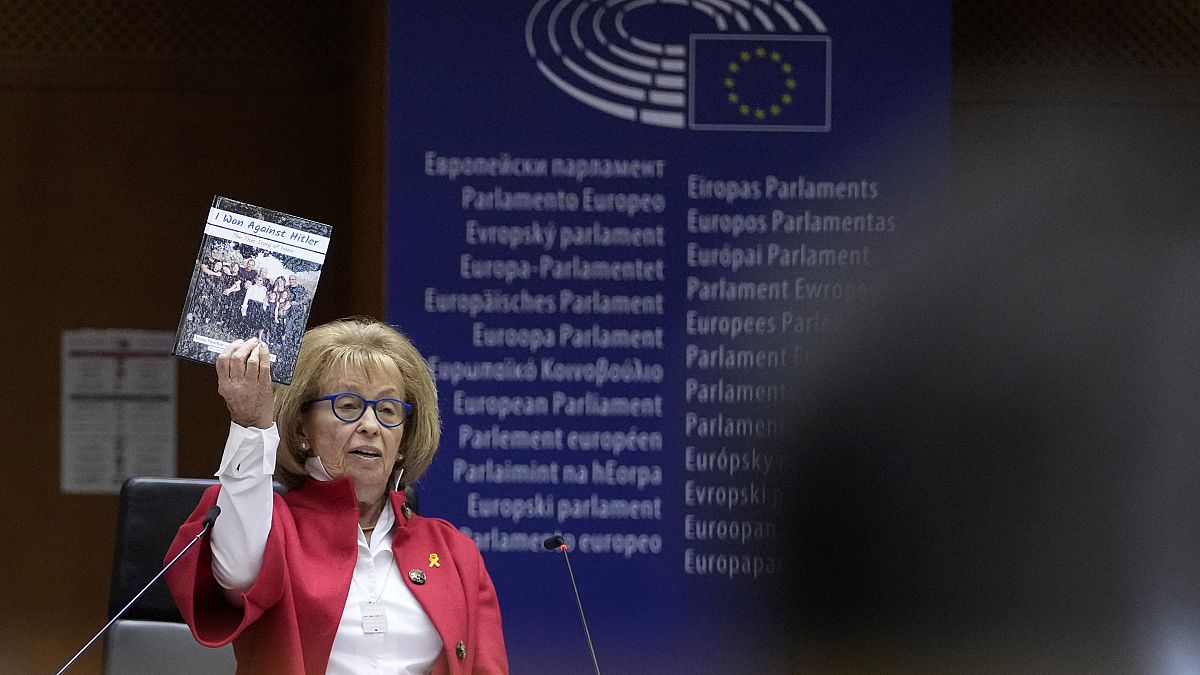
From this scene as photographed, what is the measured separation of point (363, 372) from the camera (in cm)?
200

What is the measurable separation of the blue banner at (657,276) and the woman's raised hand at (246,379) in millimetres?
1722

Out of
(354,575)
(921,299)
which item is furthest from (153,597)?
(921,299)

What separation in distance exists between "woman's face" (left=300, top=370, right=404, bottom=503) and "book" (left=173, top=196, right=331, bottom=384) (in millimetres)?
192

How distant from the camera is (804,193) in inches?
137

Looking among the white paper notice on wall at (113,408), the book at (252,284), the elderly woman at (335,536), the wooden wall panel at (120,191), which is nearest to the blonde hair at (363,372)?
the elderly woman at (335,536)

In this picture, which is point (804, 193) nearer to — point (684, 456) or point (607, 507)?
point (684, 456)

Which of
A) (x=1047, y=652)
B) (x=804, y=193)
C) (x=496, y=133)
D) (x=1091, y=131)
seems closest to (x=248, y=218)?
(x=496, y=133)

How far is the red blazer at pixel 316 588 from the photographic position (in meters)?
1.80

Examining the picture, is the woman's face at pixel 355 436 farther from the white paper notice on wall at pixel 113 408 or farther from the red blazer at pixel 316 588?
the white paper notice on wall at pixel 113 408

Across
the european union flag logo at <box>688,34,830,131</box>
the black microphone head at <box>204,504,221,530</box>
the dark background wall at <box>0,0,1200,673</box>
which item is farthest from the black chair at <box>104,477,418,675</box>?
the european union flag logo at <box>688,34,830,131</box>

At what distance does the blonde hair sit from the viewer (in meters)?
1.98

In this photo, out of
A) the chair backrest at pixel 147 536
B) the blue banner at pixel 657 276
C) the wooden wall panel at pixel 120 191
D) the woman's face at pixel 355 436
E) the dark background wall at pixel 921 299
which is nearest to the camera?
the woman's face at pixel 355 436

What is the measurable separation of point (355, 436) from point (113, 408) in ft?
9.51

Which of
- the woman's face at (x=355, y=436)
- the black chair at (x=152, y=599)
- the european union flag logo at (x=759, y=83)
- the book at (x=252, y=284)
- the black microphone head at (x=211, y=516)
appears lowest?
the black chair at (x=152, y=599)
